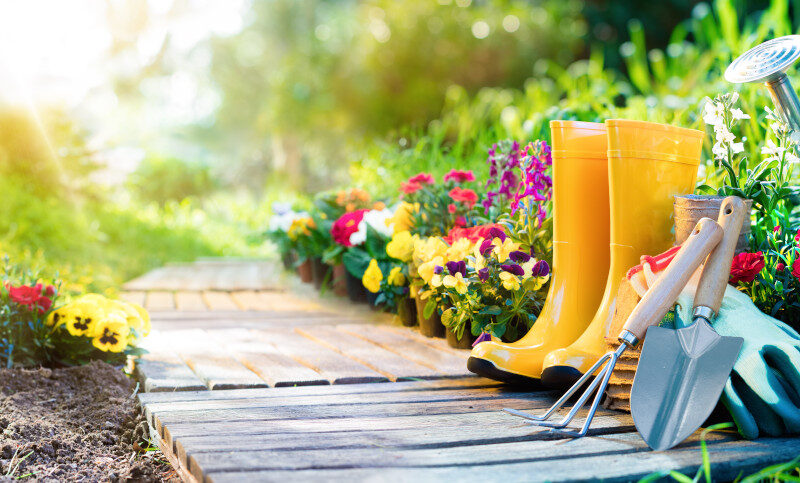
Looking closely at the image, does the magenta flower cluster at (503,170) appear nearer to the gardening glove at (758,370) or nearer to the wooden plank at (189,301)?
the gardening glove at (758,370)

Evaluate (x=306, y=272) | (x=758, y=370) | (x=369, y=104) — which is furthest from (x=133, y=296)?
(x=369, y=104)

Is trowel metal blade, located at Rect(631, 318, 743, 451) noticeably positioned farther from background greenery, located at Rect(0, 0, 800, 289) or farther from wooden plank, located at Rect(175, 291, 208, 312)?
wooden plank, located at Rect(175, 291, 208, 312)

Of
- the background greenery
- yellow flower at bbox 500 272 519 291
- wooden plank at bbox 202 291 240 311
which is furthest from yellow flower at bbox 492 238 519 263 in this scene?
wooden plank at bbox 202 291 240 311

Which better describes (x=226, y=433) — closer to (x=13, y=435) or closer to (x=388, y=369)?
(x=13, y=435)

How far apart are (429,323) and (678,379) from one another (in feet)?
3.85

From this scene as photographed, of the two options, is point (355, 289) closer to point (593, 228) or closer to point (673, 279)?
point (593, 228)

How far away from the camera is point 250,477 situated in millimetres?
1126

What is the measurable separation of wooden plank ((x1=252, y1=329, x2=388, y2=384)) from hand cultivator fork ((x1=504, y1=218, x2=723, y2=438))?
0.57 metres

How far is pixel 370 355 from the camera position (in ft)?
6.97

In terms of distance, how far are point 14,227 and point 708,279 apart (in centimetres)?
434

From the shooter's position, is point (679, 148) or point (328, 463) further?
point (679, 148)

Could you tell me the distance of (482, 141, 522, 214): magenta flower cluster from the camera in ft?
7.80

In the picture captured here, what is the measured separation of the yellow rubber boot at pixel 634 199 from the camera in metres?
1.62

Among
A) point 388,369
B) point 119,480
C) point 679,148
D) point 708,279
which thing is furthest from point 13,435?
point 679,148
